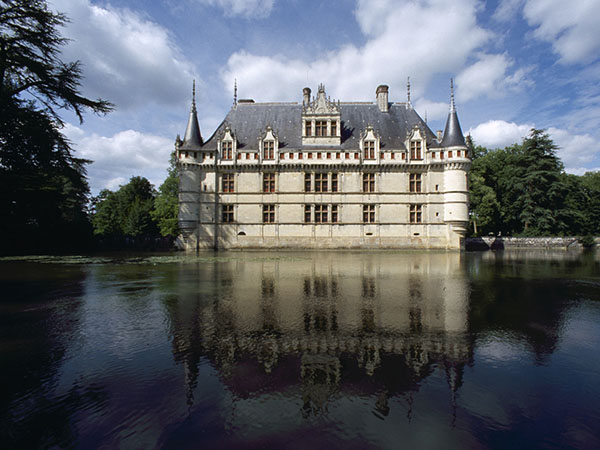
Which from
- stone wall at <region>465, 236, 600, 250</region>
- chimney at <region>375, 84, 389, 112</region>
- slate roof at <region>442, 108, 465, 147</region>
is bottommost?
stone wall at <region>465, 236, 600, 250</region>

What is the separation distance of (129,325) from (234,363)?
111 inches

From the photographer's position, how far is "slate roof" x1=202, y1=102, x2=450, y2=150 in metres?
29.8

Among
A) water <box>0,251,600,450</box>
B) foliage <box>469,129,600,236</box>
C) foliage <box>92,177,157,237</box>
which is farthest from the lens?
foliage <box>92,177,157,237</box>

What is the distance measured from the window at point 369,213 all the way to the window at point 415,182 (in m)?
4.16

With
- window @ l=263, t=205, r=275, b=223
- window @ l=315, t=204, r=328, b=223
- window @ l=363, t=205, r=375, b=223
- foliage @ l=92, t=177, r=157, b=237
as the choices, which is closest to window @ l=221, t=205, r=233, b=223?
window @ l=263, t=205, r=275, b=223

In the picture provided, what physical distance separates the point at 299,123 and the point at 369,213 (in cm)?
1163

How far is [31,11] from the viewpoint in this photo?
1853cm

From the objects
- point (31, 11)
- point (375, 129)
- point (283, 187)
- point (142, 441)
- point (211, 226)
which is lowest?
point (142, 441)

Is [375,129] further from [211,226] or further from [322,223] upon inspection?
[211,226]

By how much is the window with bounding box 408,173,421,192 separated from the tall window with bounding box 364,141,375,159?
4.31m

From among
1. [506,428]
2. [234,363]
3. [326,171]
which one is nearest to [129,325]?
[234,363]

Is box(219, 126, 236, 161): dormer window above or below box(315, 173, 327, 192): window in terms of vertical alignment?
above

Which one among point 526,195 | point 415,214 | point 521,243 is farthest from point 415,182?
point 526,195

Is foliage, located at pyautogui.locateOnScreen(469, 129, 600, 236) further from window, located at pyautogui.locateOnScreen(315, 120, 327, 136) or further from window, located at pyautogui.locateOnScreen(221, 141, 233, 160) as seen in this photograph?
window, located at pyautogui.locateOnScreen(221, 141, 233, 160)
